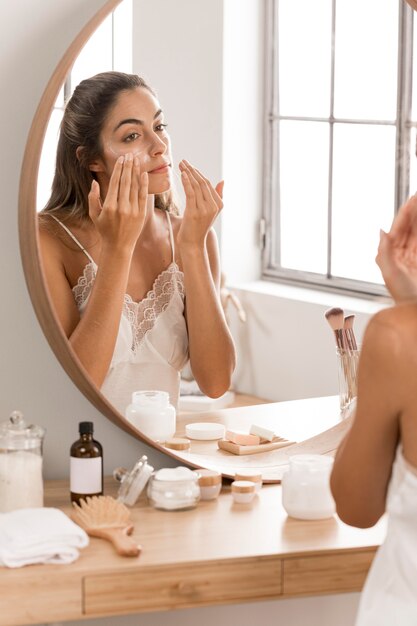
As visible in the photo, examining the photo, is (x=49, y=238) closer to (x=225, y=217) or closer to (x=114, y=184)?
(x=114, y=184)

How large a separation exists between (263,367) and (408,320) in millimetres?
606

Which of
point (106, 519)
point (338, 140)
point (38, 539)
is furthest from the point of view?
point (338, 140)

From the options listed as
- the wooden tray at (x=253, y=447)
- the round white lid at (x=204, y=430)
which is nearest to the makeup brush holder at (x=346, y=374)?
the wooden tray at (x=253, y=447)

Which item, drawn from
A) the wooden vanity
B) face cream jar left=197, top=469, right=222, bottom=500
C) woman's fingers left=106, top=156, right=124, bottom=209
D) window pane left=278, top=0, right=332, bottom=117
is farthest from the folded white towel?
window pane left=278, top=0, right=332, bottom=117

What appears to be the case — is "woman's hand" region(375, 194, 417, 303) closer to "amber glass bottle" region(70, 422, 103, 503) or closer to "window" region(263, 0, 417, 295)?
"window" region(263, 0, 417, 295)

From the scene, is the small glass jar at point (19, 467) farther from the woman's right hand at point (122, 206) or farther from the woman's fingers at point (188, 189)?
the woman's fingers at point (188, 189)

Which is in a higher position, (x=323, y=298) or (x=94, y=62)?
(x=94, y=62)

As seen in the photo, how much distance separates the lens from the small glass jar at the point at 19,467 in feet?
4.84

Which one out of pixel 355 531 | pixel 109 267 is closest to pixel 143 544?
pixel 355 531

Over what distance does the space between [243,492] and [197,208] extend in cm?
44

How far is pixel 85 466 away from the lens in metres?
1.52

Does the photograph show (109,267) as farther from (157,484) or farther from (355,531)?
(355,531)

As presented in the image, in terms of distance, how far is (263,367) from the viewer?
5.68 ft

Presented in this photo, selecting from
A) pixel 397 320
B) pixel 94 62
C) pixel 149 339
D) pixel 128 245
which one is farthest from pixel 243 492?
pixel 94 62
